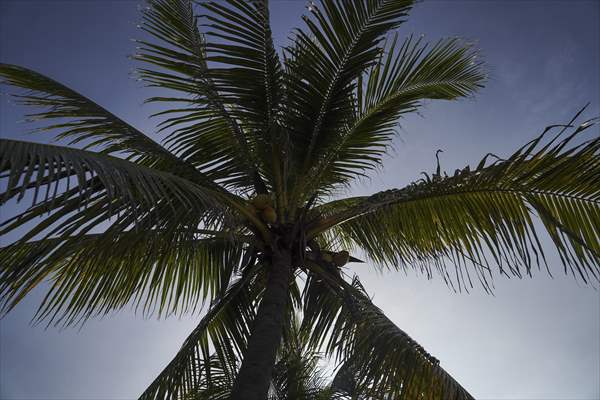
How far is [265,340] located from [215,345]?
1.48 meters

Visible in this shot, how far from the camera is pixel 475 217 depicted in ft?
12.0

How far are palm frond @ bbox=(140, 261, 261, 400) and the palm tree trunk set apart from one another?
0.48 m

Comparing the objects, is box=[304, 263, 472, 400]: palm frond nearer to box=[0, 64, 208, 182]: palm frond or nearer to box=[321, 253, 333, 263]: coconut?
box=[321, 253, 333, 263]: coconut

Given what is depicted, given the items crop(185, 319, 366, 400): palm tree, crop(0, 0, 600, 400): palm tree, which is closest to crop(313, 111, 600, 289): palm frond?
crop(0, 0, 600, 400): palm tree

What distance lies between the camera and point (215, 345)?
434 centimetres

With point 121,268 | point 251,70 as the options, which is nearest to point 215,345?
point 121,268

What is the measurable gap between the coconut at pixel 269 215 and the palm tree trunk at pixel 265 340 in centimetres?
29

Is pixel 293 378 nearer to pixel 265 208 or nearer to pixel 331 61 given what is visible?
pixel 265 208

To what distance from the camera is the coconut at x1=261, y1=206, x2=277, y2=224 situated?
3.72 metres

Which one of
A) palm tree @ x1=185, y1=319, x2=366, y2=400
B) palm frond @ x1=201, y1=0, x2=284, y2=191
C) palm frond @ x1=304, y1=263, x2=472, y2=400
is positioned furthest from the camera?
palm tree @ x1=185, y1=319, x2=366, y2=400

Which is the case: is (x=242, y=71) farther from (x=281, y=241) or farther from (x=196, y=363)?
(x=196, y=363)

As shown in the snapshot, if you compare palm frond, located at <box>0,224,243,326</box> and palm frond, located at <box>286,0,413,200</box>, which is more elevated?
palm frond, located at <box>286,0,413,200</box>

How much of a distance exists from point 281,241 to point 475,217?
167 cm

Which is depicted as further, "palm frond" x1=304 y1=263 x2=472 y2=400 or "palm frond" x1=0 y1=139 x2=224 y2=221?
"palm frond" x1=304 y1=263 x2=472 y2=400
